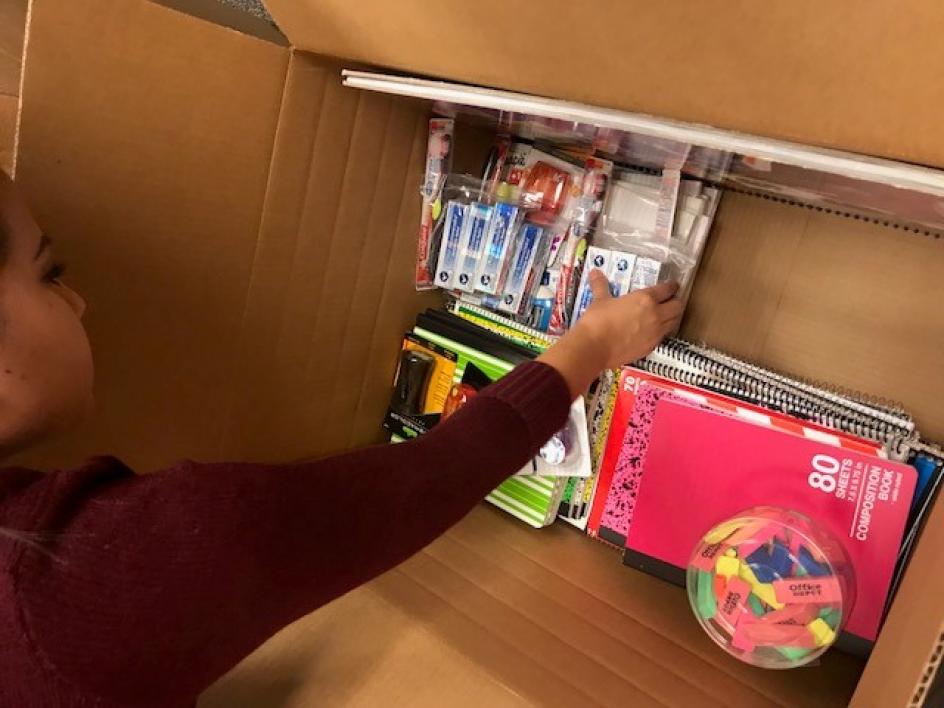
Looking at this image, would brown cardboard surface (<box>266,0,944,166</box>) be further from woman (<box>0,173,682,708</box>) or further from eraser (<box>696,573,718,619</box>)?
eraser (<box>696,573,718,619</box>)

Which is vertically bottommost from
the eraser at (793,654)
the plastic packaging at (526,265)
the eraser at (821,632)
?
the eraser at (793,654)

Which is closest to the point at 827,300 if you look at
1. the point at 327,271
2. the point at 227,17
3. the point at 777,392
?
the point at 777,392

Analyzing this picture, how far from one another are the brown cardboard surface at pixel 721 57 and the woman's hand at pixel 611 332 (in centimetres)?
27

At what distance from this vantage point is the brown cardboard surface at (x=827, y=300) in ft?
2.85

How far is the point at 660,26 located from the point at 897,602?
524mm

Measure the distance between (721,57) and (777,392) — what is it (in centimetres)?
47

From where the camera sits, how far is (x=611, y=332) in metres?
0.83

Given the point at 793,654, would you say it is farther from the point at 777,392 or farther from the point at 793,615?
the point at 777,392

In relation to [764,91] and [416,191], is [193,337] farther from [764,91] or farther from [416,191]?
[764,91]

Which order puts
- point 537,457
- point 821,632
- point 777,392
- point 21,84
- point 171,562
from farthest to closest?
point 537,457 → point 777,392 → point 821,632 → point 21,84 → point 171,562

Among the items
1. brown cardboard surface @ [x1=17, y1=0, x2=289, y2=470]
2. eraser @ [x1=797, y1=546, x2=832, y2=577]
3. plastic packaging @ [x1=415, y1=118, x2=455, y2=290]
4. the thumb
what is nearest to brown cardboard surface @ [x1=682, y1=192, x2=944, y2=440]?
the thumb

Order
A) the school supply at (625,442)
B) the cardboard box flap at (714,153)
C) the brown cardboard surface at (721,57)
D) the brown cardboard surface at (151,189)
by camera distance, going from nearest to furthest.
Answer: the brown cardboard surface at (721,57) → the cardboard box flap at (714,153) → the brown cardboard surface at (151,189) → the school supply at (625,442)

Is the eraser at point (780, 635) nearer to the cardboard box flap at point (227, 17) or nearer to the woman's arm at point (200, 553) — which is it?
the woman's arm at point (200, 553)

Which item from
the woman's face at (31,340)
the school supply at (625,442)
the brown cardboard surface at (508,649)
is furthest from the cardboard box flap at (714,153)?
the brown cardboard surface at (508,649)
